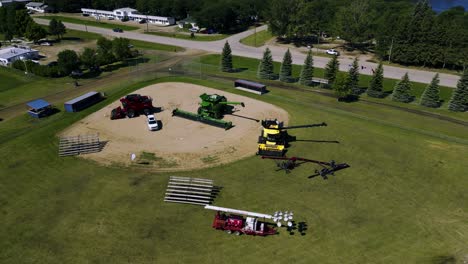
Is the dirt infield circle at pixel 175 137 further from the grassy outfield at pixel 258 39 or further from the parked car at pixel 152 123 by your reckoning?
the grassy outfield at pixel 258 39

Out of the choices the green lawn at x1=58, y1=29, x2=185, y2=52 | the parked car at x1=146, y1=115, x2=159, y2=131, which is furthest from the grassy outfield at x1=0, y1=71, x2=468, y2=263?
the green lawn at x1=58, y1=29, x2=185, y2=52

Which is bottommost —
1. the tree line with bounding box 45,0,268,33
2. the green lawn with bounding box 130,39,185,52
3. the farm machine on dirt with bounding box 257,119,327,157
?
the farm machine on dirt with bounding box 257,119,327,157

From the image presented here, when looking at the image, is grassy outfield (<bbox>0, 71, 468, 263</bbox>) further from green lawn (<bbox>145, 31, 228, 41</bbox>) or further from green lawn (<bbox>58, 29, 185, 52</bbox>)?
green lawn (<bbox>145, 31, 228, 41</bbox>)

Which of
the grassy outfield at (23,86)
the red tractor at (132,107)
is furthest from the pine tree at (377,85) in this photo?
the grassy outfield at (23,86)

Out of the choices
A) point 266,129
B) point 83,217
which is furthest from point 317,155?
point 83,217

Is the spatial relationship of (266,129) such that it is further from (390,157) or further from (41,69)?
(41,69)
